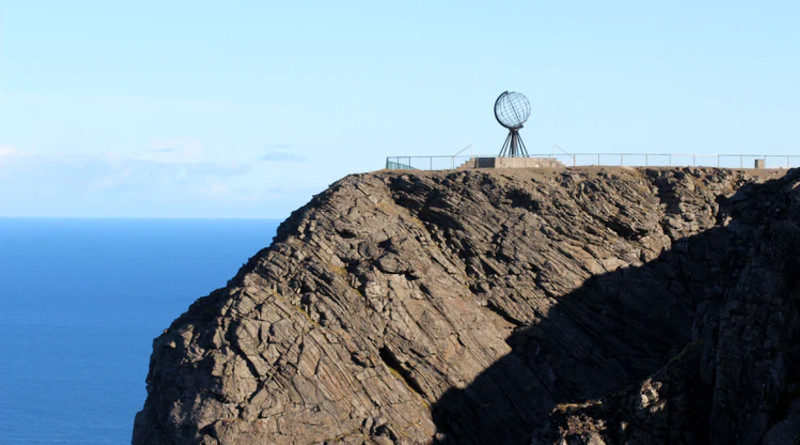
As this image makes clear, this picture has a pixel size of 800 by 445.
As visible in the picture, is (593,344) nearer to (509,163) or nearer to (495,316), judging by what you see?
(495,316)

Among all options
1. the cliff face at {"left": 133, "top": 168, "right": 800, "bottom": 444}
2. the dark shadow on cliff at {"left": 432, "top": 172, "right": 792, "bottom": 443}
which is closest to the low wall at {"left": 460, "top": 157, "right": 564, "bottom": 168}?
the cliff face at {"left": 133, "top": 168, "right": 800, "bottom": 444}

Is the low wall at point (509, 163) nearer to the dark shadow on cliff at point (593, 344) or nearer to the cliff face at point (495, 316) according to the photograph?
the cliff face at point (495, 316)

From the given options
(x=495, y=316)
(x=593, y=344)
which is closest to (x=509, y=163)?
(x=495, y=316)

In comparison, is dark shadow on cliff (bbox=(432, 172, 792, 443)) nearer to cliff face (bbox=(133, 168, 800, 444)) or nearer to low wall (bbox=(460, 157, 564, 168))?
cliff face (bbox=(133, 168, 800, 444))

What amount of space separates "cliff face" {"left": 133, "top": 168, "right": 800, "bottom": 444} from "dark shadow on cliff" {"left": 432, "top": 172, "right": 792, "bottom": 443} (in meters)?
0.12

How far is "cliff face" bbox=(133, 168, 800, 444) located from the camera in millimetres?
47250

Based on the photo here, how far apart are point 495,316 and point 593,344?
615 cm

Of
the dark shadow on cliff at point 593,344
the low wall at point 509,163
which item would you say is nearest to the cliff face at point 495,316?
the dark shadow on cliff at point 593,344

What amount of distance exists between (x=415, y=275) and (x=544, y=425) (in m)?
15.7

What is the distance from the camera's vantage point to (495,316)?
206 ft

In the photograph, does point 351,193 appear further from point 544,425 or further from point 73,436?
point 73,436

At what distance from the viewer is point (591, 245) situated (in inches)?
2594

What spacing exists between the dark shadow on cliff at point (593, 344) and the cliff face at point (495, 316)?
115mm

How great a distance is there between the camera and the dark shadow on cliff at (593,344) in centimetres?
5850
